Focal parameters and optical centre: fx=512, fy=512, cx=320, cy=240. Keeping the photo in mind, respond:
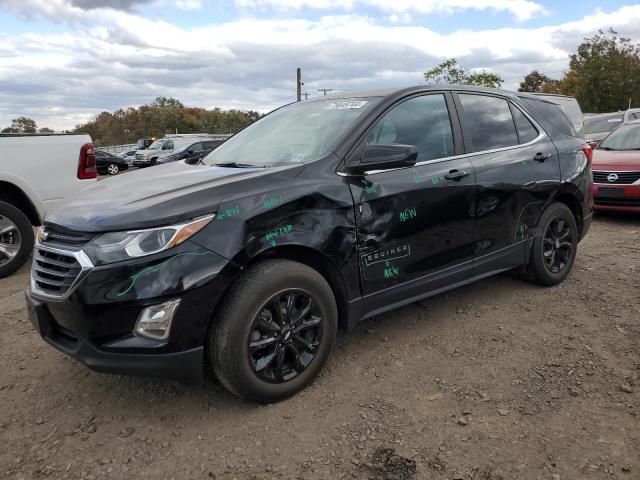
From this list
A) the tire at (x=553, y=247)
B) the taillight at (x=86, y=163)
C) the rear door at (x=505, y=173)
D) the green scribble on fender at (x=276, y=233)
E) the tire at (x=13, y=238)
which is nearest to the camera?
the green scribble on fender at (x=276, y=233)

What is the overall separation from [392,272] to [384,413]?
88 cm

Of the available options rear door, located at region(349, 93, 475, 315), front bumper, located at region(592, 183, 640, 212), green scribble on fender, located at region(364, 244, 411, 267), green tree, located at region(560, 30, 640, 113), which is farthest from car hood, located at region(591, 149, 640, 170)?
green tree, located at region(560, 30, 640, 113)

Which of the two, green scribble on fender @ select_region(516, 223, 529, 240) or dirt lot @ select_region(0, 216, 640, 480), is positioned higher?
green scribble on fender @ select_region(516, 223, 529, 240)

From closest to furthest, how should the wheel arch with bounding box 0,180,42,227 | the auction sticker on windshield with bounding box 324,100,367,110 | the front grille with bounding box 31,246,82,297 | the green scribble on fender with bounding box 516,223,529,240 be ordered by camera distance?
the front grille with bounding box 31,246,82,297 → the auction sticker on windshield with bounding box 324,100,367,110 → the green scribble on fender with bounding box 516,223,529,240 → the wheel arch with bounding box 0,180,42,227

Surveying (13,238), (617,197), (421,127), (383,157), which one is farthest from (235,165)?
(617,197)

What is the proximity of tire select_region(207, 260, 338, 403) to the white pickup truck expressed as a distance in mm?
3664

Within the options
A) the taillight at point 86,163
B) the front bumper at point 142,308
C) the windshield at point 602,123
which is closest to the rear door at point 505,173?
the front bumper at point 142,308

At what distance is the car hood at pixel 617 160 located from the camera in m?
7.37

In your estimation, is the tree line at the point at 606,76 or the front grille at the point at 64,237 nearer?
the front grille at the point at 64,237

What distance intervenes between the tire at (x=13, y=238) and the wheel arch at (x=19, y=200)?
25 centimetres

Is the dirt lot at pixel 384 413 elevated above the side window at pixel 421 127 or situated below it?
below

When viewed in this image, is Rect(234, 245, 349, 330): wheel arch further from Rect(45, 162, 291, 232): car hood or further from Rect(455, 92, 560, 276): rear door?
Rect(455, 92, 560, 276): rear door

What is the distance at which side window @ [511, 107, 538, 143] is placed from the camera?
167 inches

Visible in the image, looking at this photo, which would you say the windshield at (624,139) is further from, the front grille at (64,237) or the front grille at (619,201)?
the front grille at (64,237)
